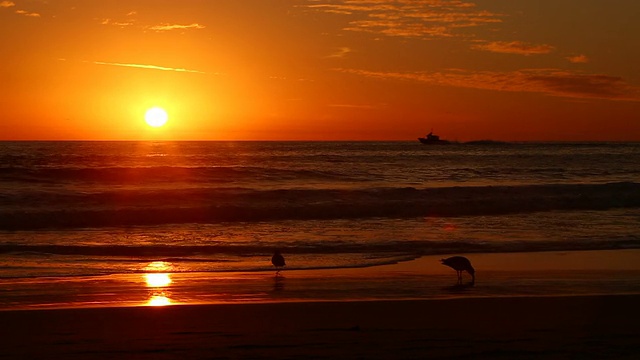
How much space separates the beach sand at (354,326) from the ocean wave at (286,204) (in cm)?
1156

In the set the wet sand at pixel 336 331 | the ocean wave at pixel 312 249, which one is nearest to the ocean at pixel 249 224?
the ocean wave at pixel 312 249

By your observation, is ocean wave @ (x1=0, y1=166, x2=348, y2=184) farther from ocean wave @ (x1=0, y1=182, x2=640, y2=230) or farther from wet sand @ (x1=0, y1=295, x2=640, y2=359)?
wet sand @ (x1=0, y1=295, x2=640, y2=359)

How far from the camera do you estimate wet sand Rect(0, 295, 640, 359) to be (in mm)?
6469

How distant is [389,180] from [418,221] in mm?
17680

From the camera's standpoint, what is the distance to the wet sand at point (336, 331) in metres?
6.47

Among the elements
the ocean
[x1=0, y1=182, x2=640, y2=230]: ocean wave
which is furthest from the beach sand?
[x1=0, y1=182, x2=640, y2=230]: ocean wave

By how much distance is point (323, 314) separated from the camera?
26.6 feet

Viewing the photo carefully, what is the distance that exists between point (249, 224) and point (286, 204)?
14.1ft

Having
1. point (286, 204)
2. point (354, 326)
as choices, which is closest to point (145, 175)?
point (286, 204)

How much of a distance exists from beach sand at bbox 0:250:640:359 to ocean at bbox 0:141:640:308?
3.83 feet

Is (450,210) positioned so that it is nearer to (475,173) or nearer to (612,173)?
(475,173)

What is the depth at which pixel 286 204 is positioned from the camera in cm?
2458

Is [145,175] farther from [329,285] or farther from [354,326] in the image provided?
[354,326]

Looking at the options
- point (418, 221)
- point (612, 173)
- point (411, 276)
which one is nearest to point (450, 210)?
point (418, 221)
